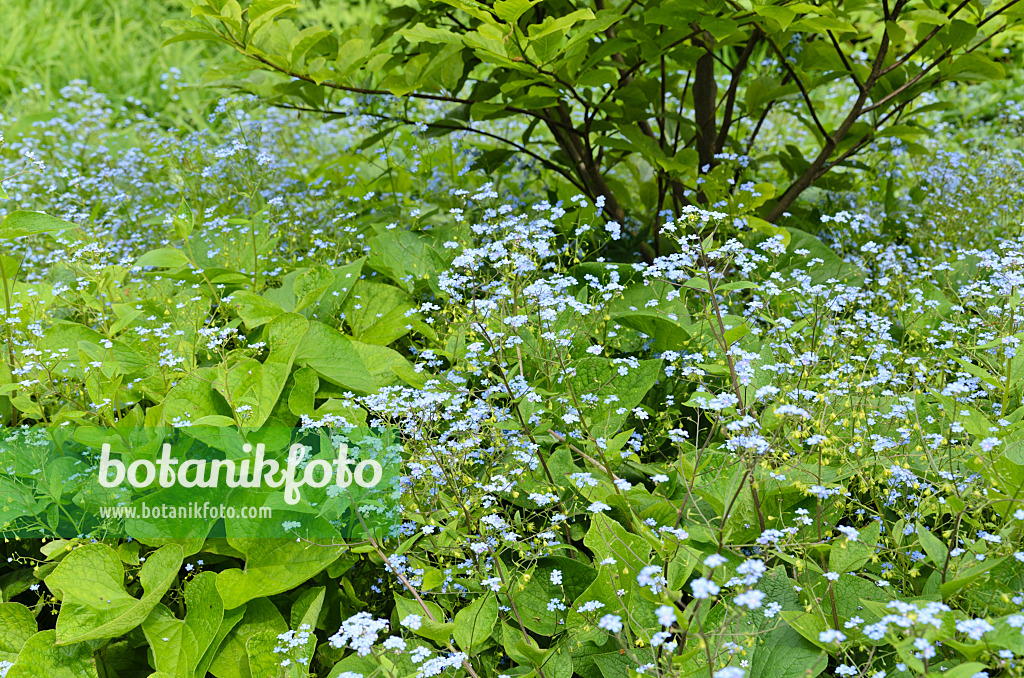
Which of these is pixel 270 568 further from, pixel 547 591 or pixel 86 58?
pixel 86 58

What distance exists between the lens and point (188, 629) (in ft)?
6.30

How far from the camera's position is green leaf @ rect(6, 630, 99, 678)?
187cm

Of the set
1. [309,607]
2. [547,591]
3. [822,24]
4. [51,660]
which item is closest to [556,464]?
[547,591]

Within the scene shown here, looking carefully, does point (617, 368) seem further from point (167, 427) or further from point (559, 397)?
point (167, 427)

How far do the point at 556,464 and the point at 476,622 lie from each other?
0.59 m

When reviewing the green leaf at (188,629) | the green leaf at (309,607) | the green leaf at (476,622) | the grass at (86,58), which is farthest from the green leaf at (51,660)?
the grass at (86,58)

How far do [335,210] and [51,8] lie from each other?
6.52 meters

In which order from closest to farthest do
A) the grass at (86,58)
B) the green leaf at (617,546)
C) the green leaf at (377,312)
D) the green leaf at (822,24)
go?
the green leaf at (617,546), the green leaf at (822,24), the green leaf at (377,312), the grass at (86,58)

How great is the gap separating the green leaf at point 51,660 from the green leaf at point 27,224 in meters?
1.09

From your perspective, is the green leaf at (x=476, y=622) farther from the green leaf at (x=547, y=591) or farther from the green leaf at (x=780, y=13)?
the green leaf at (x=780, y=13)

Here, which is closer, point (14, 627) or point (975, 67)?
point (14, 627)

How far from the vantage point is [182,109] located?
7.04 m

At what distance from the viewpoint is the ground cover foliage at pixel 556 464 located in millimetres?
1680

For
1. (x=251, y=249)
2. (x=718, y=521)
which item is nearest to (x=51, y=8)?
(x=251, y=249)
